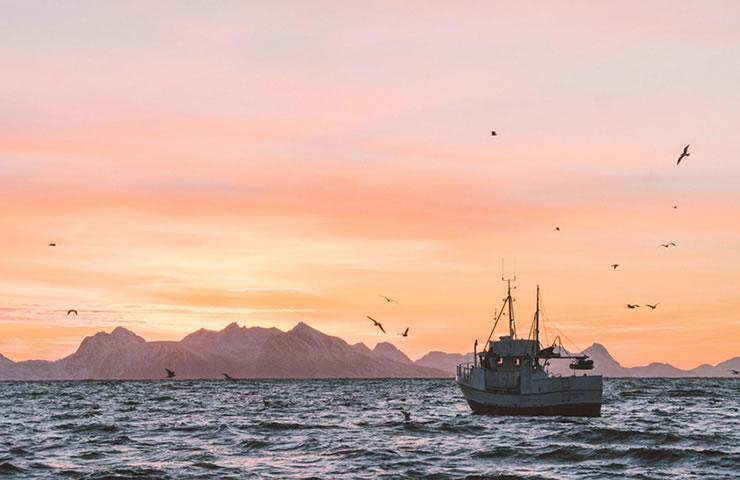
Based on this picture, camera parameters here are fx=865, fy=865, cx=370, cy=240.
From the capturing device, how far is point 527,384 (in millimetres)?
73938

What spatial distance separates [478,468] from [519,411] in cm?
3182

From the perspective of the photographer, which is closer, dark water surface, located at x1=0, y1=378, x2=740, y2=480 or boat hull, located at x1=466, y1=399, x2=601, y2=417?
dark water surface, located at x1=0, y1=378, x2=740, y2=480

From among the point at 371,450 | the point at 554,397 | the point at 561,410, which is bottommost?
the point at 371,450

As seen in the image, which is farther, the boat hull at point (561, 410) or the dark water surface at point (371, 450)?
the boat hull at point (561, 410)

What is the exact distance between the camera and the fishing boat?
72.8 m

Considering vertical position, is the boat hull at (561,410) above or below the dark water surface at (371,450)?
above

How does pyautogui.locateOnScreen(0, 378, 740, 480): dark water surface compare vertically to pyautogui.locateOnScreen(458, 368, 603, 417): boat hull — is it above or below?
below

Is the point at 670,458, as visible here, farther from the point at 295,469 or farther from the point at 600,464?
the point at 295,469

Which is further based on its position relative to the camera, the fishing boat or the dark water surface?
the fishing boat

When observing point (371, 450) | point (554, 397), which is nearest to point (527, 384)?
point (554, 397)

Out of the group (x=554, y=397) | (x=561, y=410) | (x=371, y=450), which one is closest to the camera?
(x=371, y=450)

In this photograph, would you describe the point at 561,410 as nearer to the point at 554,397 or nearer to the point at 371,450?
the point at 554,397

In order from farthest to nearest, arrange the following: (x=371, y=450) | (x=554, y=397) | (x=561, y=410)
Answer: (x=554, y=397), (x=561, y=410), (x=371, y=450)

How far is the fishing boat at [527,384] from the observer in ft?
239
